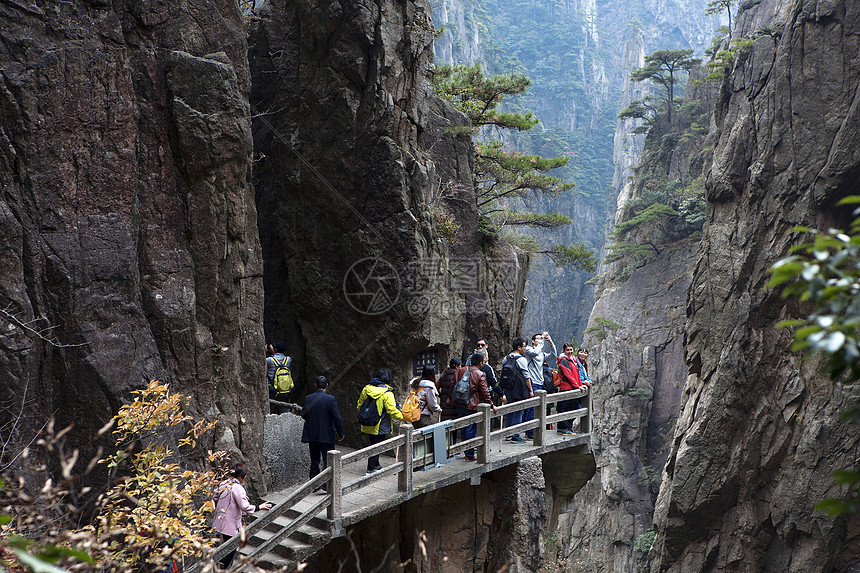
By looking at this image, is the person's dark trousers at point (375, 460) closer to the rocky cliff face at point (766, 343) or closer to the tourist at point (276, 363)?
the tourist at point (276, 363)

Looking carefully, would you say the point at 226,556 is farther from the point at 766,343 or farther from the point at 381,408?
the point at 766,343

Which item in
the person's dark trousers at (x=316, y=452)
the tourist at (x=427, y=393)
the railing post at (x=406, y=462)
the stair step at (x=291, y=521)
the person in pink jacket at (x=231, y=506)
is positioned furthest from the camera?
the tourist at (x=427, y=393)

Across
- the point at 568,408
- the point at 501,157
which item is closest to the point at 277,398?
the point at 568,408

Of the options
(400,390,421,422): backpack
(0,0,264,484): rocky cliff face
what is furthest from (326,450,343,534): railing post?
(0,0,264,484): rocky cliff face

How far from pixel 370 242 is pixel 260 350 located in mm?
3247

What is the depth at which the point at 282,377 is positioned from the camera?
37.3 ft

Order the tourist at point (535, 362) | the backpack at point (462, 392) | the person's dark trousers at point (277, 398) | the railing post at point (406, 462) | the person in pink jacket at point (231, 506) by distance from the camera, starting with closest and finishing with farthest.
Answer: the person in pink jacket at point (231, 506)
the railing post at point (406, 462)
the backpack at point (462, 392)
the tourist at point (535, 362)
the person's dark trousers at point (277, 398)

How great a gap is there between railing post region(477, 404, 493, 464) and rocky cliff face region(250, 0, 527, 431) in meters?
2.53

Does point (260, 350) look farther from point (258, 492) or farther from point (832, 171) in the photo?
point (832, 171)

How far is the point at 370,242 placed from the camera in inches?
489

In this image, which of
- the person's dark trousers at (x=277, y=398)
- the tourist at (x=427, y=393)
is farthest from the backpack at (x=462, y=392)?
the person's dark trousers at (x=277, y=398)

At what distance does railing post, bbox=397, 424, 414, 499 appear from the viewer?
29.4 feet

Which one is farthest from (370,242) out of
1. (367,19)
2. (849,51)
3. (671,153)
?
(671,153)

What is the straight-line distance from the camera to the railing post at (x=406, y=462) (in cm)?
896
